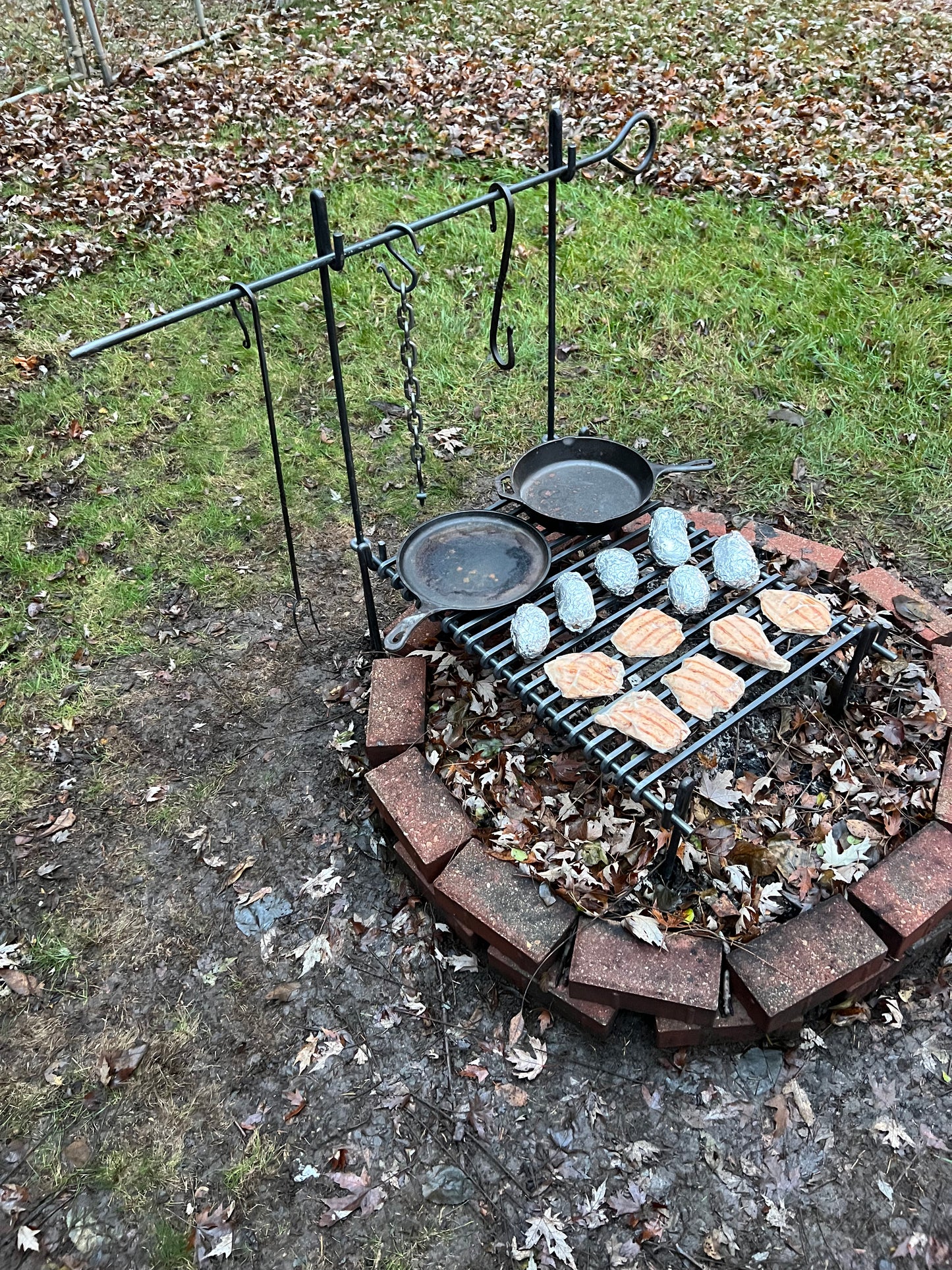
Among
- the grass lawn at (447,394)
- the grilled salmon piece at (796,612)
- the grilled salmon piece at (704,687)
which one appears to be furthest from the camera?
the grass lawn at (447,394)

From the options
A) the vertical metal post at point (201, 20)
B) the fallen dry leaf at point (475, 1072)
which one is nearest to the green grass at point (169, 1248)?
the fallen dry leaf at point (475, 1072)

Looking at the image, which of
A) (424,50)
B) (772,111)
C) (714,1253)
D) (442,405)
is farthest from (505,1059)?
(424,50)

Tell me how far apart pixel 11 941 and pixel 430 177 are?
612cm

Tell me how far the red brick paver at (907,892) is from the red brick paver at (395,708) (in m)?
1.50

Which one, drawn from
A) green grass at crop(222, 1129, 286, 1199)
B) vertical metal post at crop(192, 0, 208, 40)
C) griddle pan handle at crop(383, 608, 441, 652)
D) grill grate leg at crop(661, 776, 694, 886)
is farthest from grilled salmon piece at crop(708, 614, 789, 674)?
vertical metal post at crop(192, 0, 208, 40)

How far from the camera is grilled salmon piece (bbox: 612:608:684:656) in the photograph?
2.94 metres

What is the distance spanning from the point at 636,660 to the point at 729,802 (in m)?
0.55

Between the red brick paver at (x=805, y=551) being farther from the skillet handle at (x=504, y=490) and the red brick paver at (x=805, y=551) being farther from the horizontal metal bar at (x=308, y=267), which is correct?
the horizontal metal bar at (x=308, y=267)

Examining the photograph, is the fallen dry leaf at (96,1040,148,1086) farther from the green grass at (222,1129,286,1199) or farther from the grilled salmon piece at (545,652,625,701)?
the grilled salmon piece at (545,652,625,701)

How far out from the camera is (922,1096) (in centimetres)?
250

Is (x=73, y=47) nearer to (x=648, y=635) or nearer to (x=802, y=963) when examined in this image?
(x=648, y=635)

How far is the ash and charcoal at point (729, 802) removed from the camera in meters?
2.70

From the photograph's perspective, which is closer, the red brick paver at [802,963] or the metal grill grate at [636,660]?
the red brick paver at [802,963]

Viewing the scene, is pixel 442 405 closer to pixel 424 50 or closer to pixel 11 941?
pixel 11 941
